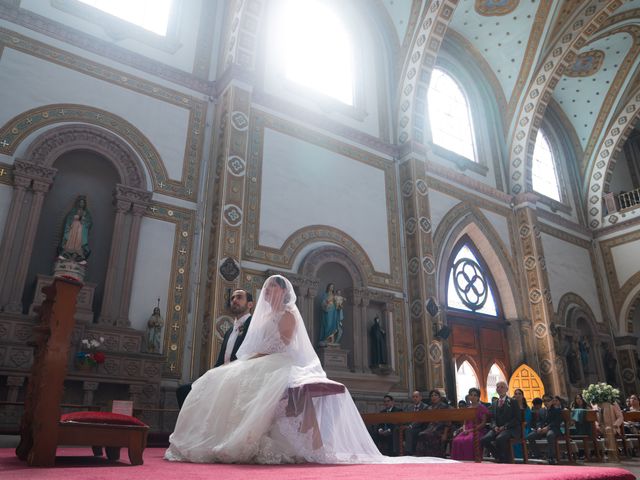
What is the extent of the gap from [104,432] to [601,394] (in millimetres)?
8806

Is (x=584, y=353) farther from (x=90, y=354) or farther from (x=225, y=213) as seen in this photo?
(x=90, y=354)

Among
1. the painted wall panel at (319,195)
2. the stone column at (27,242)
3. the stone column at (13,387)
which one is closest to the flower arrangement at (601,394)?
the painted wall panel at (319,195)

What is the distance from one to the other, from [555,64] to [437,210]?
16.4ft

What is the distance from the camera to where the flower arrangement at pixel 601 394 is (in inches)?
359

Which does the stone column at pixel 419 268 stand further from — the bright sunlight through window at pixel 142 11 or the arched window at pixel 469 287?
the bright sunlight through window at pixel 142 11

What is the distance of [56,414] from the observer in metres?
2.88

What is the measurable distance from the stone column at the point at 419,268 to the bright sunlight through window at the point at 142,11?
5417 millimetres

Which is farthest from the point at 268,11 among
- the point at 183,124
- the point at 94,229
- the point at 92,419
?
the point at 92,419

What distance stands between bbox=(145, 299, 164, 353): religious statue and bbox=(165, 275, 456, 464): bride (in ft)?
11.6

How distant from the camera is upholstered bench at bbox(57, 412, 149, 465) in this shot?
2.98m

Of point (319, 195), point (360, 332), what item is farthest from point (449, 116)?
point (360, 332)

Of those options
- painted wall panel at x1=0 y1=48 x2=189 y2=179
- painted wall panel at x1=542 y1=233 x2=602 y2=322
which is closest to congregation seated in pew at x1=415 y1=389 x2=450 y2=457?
painted wall panel at x1=0 y1=48 x2=189 y2=179

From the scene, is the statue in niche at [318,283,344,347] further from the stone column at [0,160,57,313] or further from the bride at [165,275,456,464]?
the bride at [165,275,456,464]

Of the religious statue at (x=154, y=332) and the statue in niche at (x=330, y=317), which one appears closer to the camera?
the religious statue at (x=154, y=332)
